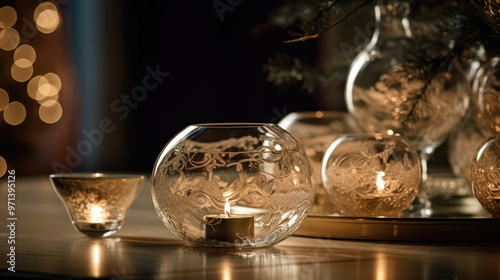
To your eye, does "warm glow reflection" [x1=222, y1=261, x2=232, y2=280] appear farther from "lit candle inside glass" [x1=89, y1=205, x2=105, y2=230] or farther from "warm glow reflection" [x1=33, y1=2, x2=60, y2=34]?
"warm glow reflection" [x1=33, y1=2, x2=60, y2=34]

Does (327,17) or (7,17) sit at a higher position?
(7,17)

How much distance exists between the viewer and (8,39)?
2.65m

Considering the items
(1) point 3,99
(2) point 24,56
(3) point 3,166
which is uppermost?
(2) point 24,56

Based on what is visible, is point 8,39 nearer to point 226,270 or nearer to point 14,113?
point 14,113

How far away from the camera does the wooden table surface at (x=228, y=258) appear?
668mm

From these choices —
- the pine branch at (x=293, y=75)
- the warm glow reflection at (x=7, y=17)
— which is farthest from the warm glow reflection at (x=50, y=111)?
the pine branch at (x=293, y=75)

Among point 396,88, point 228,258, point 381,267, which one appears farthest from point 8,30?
point 381,267

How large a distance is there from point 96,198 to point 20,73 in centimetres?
202

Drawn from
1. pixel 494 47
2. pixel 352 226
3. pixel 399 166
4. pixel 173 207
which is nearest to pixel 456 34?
pixel 494 47

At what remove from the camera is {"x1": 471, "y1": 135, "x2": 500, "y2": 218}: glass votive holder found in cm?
88

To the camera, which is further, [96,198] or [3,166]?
A: [3,166]

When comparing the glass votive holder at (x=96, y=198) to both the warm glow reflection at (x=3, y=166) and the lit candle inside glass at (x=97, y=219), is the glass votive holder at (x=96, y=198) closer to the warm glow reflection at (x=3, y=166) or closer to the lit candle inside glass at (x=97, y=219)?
the lit candle inside glass at (x=97, y=219)

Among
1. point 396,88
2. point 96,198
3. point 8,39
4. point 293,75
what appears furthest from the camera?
point 8,39

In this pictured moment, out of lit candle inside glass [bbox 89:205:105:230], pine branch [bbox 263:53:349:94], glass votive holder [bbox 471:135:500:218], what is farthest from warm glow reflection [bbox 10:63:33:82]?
glass votive holder [bbox 471:135:500:218]
